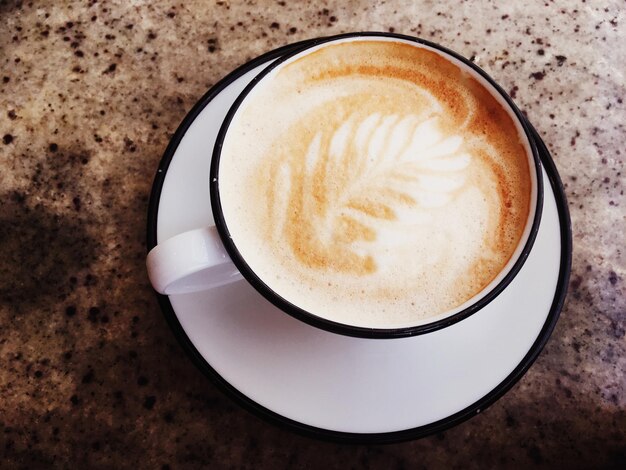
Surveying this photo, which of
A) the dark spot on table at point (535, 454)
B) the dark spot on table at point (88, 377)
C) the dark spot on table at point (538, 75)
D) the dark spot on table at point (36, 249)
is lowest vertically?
the dark spot on table at point (535, 454)

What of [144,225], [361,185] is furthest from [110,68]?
[361,185]

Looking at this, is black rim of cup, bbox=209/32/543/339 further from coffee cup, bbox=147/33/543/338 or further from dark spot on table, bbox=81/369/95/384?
dark spot on table, bbox=81/369/95/384

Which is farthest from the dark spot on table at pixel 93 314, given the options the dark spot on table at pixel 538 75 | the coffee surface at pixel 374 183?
the dark spot on table at pixel 538 75

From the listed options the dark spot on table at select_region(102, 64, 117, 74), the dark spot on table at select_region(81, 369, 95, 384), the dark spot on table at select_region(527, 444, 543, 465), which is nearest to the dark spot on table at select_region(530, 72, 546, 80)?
the dark spot on table at select_region(527, 444, 543, 465)

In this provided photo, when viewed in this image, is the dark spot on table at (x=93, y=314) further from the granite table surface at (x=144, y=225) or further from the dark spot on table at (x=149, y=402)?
the dark spot on table at (x=149, y=402)

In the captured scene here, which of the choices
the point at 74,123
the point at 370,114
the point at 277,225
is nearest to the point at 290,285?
the point at 277,225

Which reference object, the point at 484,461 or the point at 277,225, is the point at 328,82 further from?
the point at 484,461
